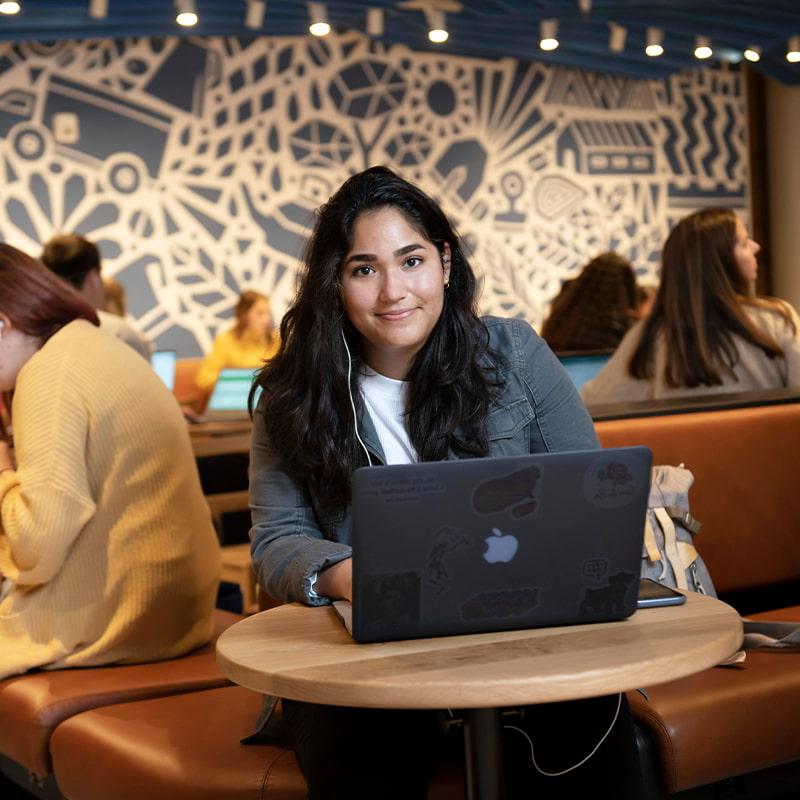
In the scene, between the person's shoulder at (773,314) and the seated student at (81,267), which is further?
the seated student at (81,267)

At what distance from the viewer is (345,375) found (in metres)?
2.13

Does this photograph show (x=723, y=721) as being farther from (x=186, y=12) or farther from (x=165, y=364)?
(x=186, y=12)

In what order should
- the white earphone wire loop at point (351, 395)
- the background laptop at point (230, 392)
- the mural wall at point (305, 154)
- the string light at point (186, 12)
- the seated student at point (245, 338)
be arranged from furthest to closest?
the mural wall at point (305, 154) < the seated student at point (245, 338) < the string light at point (186, 12) < the background laptop at point (230, 392) < the white earphone wire loop at point (351, 395)

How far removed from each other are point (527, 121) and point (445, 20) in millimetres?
1700

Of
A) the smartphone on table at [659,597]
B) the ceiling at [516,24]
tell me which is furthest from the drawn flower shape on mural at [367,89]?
the smartphone on table at [659,597]

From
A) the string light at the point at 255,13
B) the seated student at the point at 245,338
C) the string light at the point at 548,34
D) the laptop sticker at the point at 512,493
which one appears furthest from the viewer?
the string light at the point at 548,34

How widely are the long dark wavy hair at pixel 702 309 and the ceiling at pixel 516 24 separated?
14.9 feet

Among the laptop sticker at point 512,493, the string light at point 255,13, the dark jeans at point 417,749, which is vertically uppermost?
the string light at point 255,13

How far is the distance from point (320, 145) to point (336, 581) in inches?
286

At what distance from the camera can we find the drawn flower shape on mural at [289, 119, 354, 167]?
8.74m

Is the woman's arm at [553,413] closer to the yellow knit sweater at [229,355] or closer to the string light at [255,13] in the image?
the yellow knit sweater at [229,355]

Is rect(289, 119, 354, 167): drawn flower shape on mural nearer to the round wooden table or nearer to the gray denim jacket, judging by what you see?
the gray denim jacket

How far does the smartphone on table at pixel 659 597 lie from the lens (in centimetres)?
175

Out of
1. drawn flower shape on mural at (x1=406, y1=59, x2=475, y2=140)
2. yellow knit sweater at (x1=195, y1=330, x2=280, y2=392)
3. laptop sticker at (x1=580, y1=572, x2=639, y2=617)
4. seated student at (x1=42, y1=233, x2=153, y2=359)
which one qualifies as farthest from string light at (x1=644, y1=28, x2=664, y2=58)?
laptop sticker at (x1=580, y1=572, x2=639, y2=617)
